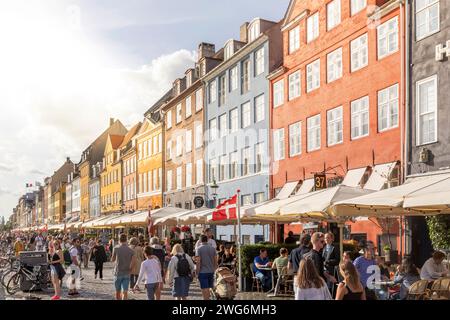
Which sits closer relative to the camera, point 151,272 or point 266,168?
point 151,272

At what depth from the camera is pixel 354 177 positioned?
23516 millimetres

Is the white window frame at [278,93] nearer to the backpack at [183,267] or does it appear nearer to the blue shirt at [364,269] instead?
the backpack at [183,267]

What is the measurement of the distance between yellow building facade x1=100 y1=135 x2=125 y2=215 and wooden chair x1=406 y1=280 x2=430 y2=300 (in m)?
56.4

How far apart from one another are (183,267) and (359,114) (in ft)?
44.9

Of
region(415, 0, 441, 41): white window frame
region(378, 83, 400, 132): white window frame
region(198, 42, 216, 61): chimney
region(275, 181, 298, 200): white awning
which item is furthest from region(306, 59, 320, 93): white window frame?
region(198, 42, 216, 61): chimney

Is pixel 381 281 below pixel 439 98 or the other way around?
below

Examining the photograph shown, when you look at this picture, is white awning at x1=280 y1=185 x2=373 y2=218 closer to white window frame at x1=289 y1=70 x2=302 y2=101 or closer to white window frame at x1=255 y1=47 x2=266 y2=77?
white window frame at x1=289 y1=70 x2=302 y2=101

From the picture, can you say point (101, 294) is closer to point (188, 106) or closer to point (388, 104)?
point (388, 104)

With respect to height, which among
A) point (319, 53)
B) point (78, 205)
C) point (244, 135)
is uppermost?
point (319, 53)

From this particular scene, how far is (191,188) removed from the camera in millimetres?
44094
